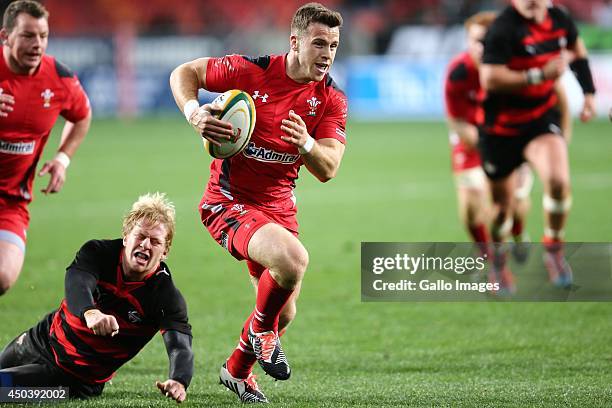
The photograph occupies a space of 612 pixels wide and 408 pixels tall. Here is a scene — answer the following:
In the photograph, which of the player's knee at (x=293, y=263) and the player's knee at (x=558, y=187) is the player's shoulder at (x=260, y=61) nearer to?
the player's knee at (x=293, y=263)

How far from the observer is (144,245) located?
523 cm

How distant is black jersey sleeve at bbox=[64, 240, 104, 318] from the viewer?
5035mm

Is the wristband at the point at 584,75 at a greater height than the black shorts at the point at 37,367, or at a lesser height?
lesser

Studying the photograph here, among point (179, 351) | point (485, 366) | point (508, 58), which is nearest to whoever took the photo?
point (179, 351)

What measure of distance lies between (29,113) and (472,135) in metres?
4.55

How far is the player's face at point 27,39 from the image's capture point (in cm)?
662

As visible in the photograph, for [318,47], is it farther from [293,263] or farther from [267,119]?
[293,263]

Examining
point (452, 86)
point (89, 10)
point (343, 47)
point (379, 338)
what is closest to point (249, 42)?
point (343, 47)

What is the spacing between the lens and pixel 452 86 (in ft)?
32.8

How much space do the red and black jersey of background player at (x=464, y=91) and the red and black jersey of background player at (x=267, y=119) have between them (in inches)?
162

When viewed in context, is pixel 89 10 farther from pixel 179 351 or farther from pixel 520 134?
pixel 179 351

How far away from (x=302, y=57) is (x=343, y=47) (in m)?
24.1

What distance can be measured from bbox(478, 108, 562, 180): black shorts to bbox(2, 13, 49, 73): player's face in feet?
13.8

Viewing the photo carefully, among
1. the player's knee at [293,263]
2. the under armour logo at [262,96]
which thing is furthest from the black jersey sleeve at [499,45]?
the player's knee at [293,263]
